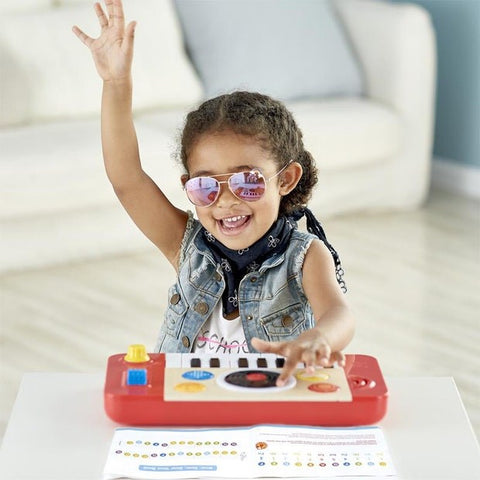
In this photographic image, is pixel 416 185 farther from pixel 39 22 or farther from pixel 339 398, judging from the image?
pixel 339 398

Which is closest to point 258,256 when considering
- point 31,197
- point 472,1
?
point 31,197

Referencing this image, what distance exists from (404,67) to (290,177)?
8.37 ft

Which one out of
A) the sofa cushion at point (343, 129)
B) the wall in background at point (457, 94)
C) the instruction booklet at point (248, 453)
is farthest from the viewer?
the wall in background at point (457, 94)

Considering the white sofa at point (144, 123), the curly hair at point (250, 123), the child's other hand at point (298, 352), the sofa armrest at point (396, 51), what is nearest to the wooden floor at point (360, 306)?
the white sofa at point (144, 123)

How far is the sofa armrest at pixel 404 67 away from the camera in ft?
13.6

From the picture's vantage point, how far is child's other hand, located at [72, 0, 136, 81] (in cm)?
160

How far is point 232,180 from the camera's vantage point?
1.57 meters

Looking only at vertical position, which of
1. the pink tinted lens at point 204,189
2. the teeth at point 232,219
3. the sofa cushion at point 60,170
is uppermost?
the sofa cushion at point 60,170

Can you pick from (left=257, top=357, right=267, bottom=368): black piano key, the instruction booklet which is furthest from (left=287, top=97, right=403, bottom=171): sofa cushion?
the instruction booklet

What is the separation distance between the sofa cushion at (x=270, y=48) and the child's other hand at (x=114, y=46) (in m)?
2.43

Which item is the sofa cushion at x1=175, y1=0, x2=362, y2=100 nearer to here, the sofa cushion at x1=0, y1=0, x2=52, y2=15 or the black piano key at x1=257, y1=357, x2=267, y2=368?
the sofa cushion at x1=0, y1=0, x2=52, y2=15

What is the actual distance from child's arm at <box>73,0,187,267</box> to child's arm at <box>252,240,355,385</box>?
0.23 meters

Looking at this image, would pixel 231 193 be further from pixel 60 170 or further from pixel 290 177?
pixel 60 170

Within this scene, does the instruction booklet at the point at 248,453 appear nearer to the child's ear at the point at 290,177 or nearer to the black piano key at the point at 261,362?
the black piano key at the point at 261,362
